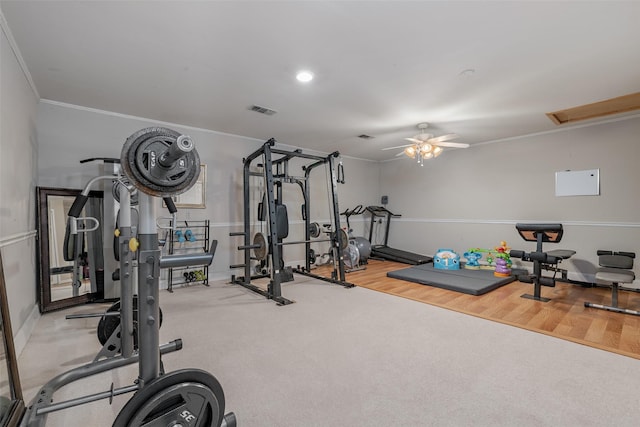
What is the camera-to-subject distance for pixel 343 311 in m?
3.33

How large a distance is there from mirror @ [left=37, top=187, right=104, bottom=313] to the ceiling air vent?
634 centimetres

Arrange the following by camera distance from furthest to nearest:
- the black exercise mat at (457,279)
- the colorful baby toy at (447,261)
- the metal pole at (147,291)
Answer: the colorful baby toy at (447,261)
the black exercise mat at (457,279)
the metal pole at (147,291)

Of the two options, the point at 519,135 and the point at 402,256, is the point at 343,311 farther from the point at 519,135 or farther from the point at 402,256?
the point at 519,135

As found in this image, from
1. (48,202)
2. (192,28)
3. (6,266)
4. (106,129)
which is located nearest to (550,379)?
(192,28)

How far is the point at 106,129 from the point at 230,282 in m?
2.83

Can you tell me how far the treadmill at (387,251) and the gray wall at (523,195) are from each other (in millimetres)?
217

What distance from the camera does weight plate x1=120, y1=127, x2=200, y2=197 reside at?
45.1 inches

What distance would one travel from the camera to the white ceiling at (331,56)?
2.01 metres

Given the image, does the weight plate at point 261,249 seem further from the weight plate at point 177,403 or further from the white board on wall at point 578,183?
the white board on wall at point 578,183

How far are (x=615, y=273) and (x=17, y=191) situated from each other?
6.34 meters

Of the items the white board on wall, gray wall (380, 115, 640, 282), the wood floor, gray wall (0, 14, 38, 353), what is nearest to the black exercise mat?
the wood floor

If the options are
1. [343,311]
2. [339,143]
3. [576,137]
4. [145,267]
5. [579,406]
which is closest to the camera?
[145,267]

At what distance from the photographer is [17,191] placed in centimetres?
251

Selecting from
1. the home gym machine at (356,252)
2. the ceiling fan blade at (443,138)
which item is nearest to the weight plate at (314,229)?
the home gym machine at (356,252)
